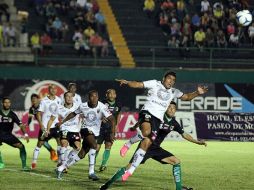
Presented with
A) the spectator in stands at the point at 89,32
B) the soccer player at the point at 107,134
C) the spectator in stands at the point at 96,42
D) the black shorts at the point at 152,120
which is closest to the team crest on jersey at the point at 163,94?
the black shorts at the point at 152,120

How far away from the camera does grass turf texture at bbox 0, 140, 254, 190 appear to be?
18172 millimetres

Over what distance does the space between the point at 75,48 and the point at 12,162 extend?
17.4 metres

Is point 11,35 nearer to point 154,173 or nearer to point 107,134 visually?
point 107,134

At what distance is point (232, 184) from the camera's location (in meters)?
18.9

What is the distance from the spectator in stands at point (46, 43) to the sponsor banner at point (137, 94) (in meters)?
1.64

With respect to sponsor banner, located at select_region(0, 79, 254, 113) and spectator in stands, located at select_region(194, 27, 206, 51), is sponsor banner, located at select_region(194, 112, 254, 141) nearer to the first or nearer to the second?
sponsor banner, located at select_region(0, 79, 254, 113)

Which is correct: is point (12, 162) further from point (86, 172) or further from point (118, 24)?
point (118, 24)

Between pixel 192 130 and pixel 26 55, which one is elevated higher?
pixel 26 55

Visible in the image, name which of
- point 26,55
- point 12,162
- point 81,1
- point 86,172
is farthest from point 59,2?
point 86,172

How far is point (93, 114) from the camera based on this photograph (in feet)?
62.8

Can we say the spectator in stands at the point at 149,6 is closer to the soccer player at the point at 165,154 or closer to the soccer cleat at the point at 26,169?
the soccer cleat at the point at 26,169

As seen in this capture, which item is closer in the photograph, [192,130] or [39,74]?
[192,130]

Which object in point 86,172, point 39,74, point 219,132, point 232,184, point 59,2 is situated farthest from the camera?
point 59,2

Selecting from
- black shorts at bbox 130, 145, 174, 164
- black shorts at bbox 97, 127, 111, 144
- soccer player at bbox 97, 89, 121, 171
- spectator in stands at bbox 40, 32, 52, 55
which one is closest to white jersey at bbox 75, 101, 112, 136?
black shorts at bbox 130, 145, 174, 164
